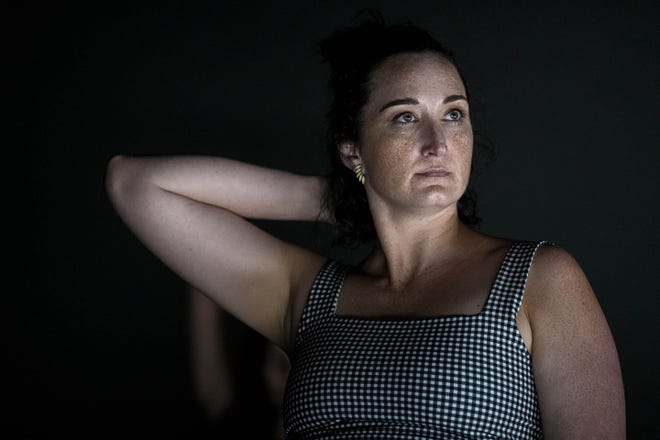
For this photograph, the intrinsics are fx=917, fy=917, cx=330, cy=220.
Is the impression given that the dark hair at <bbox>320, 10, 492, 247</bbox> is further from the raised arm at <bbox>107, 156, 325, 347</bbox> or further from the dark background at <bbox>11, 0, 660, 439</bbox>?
the dark background at <bbox>11, 0, 660, 439</bbox>

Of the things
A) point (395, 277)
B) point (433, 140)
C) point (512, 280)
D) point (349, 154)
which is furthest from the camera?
point (349, 154)

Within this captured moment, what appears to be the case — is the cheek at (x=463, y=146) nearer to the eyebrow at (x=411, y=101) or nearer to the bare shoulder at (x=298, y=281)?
the eyebrow at (x=411, y=101)

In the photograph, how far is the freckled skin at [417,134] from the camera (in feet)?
5.99

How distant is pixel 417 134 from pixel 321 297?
0.41m

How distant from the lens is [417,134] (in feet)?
6.09

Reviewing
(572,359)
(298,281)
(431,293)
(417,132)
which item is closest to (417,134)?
(417,132)

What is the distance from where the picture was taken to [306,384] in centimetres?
180

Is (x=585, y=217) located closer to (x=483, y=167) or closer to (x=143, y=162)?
(x=483, y=167)

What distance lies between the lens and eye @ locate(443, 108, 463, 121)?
1.89 m

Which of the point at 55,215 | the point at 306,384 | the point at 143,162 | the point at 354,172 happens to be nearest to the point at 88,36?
the point at 55,215

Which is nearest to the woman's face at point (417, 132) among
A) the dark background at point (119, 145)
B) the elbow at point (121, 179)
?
the elbow at point (121, 179)

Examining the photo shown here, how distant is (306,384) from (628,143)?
1233 millimetres

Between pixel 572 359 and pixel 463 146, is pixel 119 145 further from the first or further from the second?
pixel 572 359

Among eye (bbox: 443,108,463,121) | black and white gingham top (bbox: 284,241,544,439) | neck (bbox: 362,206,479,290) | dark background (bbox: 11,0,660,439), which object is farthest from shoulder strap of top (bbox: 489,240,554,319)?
dark background (bbox: 11,0,660,439)
